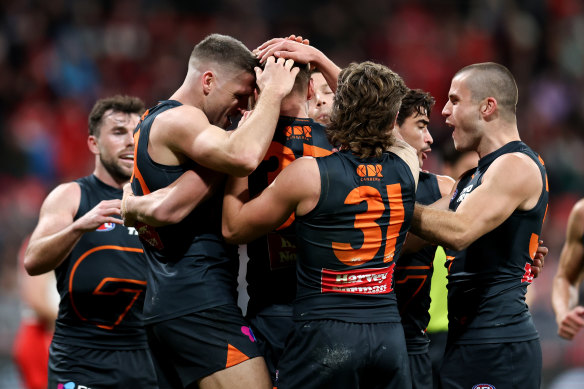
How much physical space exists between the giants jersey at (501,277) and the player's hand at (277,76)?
1360 mm

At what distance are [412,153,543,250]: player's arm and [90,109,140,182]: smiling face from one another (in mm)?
2652

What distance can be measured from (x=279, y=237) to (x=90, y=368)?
86.8 inches

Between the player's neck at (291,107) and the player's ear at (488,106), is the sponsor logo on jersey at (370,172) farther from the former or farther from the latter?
the player's ear at (488,106)

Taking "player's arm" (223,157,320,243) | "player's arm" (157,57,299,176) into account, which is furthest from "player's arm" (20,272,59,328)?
"player's arm" (223,157,320,243)

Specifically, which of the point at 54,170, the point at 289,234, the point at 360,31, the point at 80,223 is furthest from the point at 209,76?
the point at 360,31

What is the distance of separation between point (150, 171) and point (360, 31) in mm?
13338

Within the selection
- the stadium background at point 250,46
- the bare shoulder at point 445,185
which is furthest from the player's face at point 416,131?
the stadium background at point 250,46

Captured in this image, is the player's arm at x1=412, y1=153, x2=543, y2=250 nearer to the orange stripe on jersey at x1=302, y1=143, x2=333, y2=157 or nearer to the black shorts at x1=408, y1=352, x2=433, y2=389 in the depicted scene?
the orange stripe on jersey at x1=302, y1=143, x2=333, y2=157

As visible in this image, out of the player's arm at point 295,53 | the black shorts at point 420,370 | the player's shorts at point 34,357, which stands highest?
the player's arm at point 295,53

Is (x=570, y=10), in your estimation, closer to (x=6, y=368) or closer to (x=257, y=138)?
(x=6, y=368)

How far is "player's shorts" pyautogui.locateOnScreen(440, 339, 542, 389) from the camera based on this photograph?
4660 millimetres

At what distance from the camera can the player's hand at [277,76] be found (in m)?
4.30

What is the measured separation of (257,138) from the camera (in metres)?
4.12

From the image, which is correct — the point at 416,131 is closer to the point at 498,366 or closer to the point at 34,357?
the point at 498,366
